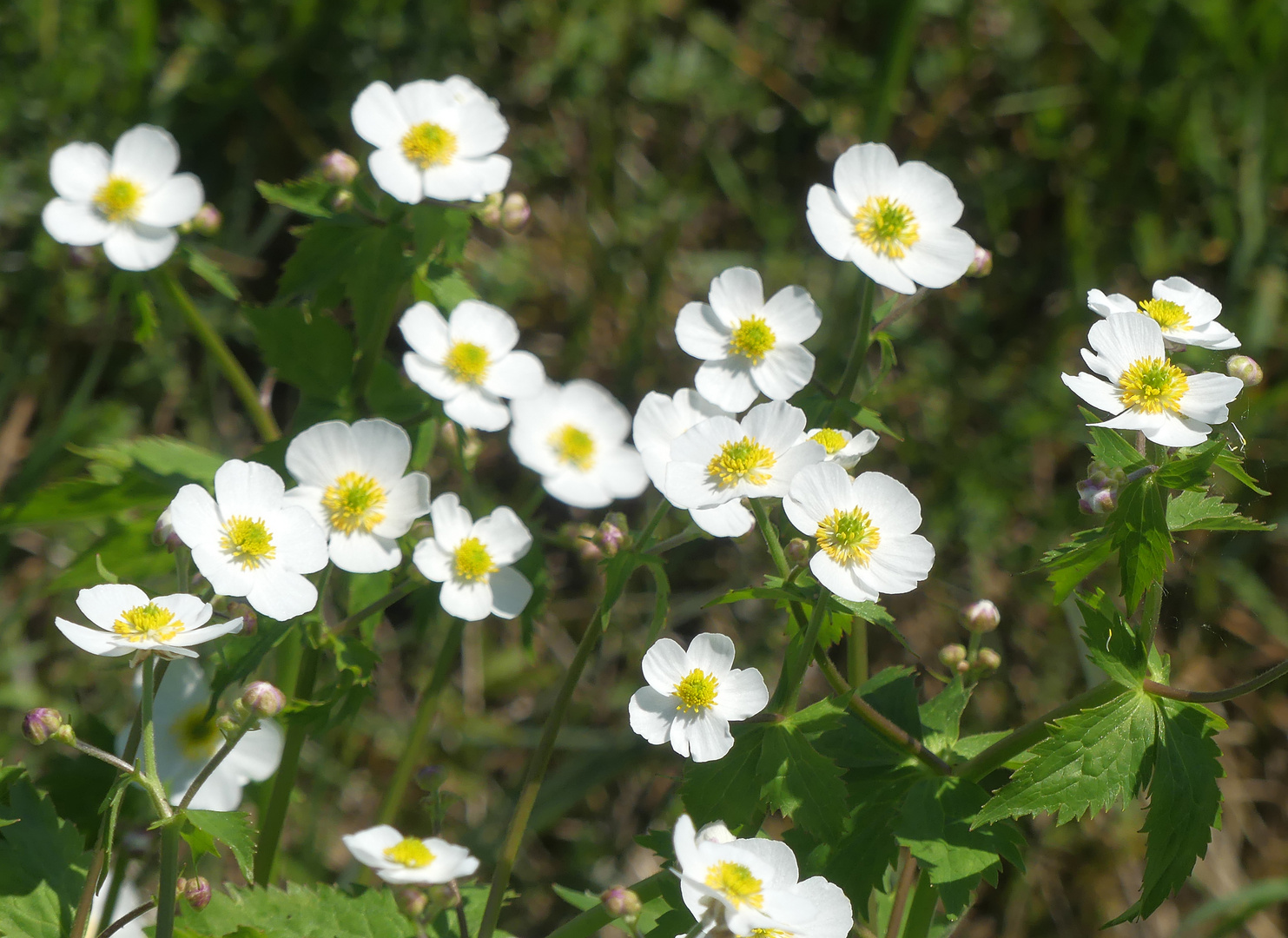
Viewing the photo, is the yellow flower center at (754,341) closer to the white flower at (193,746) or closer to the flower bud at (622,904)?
the flower bud at (622,904)

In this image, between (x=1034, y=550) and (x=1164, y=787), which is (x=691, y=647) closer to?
(x=1164, y=787)

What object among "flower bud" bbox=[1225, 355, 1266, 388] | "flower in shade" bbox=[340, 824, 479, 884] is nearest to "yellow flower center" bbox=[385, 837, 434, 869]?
"flower in shade" bbox=[340, 824, 479, 884]

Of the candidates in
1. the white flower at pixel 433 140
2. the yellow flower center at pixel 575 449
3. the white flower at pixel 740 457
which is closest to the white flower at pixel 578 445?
the yellow flower center at pixel 575 449

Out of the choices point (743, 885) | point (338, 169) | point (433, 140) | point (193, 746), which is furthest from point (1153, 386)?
Result: point (193, 746)

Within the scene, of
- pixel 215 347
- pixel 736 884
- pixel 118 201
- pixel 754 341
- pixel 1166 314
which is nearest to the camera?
pixel 736 884

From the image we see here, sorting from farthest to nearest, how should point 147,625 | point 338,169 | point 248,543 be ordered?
point 338,169 < point 248,543 < point 147,625

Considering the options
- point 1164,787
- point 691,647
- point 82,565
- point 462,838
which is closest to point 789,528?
point 691,647

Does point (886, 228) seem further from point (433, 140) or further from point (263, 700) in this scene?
point (263, 700)
